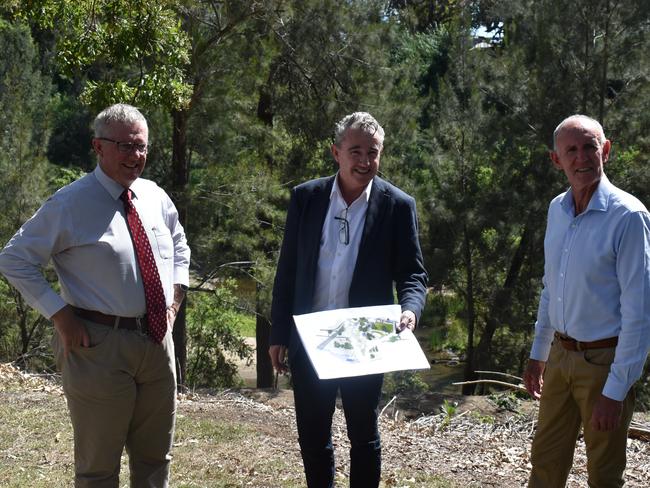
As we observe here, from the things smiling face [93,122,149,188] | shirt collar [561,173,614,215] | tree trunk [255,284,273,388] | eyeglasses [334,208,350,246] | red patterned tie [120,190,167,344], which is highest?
smiling face [93,122,149,188]

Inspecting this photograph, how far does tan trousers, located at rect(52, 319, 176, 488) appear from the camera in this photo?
136 inches

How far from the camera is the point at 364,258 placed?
3607mm

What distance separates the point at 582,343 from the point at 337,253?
3.49 ft

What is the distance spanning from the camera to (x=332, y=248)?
3.65 meters

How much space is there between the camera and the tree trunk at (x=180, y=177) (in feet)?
42.6

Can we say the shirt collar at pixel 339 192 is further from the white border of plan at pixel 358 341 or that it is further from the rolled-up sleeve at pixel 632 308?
the rolled-up sleeve at pixel 632 308

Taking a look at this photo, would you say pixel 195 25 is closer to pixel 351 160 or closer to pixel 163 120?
pixel 163 120

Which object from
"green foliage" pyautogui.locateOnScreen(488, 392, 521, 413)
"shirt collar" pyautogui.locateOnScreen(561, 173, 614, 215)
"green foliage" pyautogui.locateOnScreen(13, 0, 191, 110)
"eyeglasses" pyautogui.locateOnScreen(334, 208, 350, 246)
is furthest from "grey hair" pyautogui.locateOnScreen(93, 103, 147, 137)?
"green foliage" pyautogui.locateOnScreen(488, 392, 521, 413)

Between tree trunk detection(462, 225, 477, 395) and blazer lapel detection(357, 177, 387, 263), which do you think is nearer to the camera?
blazer lapel detection(357, 177, 387, 263)

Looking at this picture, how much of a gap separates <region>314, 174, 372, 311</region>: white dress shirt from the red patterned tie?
663mm

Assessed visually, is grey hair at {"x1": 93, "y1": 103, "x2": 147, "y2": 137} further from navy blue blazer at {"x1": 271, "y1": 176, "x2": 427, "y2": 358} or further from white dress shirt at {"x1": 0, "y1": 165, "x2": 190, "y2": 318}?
navy blue blazer at {"x1": 271, "y1": 176, "x2": 427, "y2": 358}

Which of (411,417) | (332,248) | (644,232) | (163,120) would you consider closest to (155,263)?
(332,248)

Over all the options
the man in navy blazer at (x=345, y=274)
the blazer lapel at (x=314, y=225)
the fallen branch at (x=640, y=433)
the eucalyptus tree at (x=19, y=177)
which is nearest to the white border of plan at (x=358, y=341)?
the man in navy blazer at (x=345, y=274)

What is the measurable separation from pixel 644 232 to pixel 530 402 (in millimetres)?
4682
